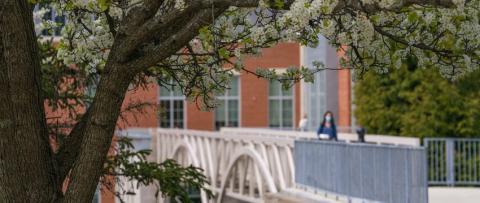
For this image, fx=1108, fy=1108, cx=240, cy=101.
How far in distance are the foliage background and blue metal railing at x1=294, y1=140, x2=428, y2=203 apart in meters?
6.62

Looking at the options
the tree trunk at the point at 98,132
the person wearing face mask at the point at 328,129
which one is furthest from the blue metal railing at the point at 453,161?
the tree trunk at the point at 98,132

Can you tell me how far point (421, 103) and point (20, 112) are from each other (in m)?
18.3

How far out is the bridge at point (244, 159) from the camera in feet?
56.9

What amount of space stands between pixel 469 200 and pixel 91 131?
37.7ft

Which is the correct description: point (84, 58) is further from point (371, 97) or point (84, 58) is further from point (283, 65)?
point (283, 65)

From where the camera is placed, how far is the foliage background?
23.0 metres

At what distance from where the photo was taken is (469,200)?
16922 mm

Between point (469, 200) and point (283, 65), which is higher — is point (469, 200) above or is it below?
below

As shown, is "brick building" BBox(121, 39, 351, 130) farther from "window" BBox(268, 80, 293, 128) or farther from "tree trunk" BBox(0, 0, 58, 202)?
"tree trunk" BBox(0, 0, 58, 202)

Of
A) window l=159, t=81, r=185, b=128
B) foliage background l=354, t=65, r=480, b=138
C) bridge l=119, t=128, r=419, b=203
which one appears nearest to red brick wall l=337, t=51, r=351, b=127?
bridge l=119, t=128, r=419, b=203

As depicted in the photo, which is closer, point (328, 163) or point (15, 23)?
point (15, 23)

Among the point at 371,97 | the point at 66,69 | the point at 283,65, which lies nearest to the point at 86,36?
the point at 66,69

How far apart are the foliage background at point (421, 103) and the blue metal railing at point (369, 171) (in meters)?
6.62

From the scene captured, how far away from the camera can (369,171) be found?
535 inches
